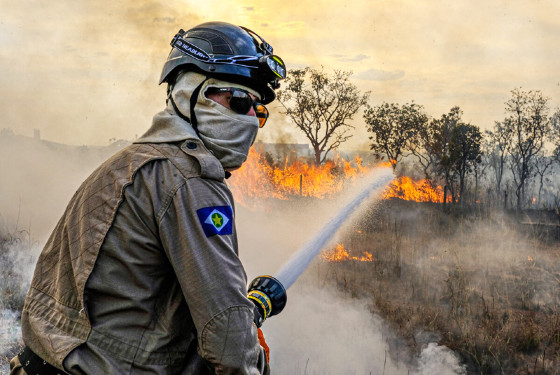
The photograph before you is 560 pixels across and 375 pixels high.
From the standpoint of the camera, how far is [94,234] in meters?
1.65

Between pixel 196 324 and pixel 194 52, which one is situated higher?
pixel 194 52

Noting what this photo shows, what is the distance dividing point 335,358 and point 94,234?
22.7 ft

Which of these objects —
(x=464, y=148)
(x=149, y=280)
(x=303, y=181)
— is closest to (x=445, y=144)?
(x=464, y=148)

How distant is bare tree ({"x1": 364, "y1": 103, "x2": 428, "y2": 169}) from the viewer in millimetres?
19250

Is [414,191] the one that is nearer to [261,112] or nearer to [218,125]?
[261,112]

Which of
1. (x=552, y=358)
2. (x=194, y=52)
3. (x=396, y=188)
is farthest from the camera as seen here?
(x=396, y=188)

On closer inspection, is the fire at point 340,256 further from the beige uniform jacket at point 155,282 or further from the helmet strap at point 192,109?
the beige uniform jacket at point 155,282

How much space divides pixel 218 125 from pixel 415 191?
16628 millimetres

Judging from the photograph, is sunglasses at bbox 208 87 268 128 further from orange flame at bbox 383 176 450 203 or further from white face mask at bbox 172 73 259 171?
orange flame at bbox 383 176 450 203

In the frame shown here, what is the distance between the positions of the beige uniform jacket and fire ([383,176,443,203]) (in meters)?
15.2

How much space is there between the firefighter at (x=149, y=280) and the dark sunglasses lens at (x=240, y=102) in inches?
10.7

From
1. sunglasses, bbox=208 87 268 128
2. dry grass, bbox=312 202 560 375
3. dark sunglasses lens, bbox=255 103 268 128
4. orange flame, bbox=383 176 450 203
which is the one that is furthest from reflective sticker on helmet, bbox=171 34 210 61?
orange flame, bbox=383 176 450 203

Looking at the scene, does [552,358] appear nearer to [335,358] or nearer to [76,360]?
[335,358]

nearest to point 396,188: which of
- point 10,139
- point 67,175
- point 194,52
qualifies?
point 67,175
